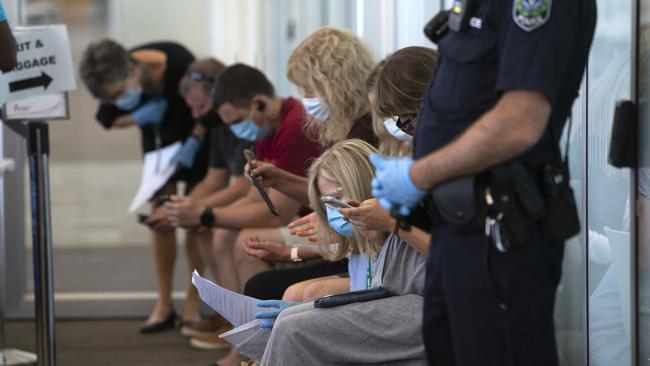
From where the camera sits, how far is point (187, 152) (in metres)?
4.70

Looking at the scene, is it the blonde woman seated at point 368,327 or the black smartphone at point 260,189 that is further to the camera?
the black smartphone at point 260,189

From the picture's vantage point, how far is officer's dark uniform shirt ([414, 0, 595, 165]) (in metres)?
1.69

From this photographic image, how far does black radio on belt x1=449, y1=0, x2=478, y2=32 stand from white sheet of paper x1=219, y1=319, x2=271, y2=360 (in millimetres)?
1017

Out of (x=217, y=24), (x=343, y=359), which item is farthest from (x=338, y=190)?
(x=217, y=24)

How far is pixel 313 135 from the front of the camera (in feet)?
11.6

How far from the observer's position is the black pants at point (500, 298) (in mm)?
1755

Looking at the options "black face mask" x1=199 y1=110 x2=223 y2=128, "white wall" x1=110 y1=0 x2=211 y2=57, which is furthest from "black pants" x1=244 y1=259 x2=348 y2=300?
"white wall" x1=110 y1=0 x2=211 y2=57

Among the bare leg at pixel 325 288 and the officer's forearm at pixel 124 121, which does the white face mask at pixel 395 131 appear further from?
the officer's forearm at pixel 124 121

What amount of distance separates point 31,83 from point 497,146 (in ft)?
7.14

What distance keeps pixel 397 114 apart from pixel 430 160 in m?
0.77

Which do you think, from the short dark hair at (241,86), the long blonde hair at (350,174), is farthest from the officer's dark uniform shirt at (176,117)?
the long blonde hair at (350,174)

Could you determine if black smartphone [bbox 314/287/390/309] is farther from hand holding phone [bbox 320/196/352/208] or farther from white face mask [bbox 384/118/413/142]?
white face mask [bbox 384/118/413/142]

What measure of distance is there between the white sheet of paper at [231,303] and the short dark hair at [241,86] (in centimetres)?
128

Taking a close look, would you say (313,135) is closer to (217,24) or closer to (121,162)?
(217,24)
